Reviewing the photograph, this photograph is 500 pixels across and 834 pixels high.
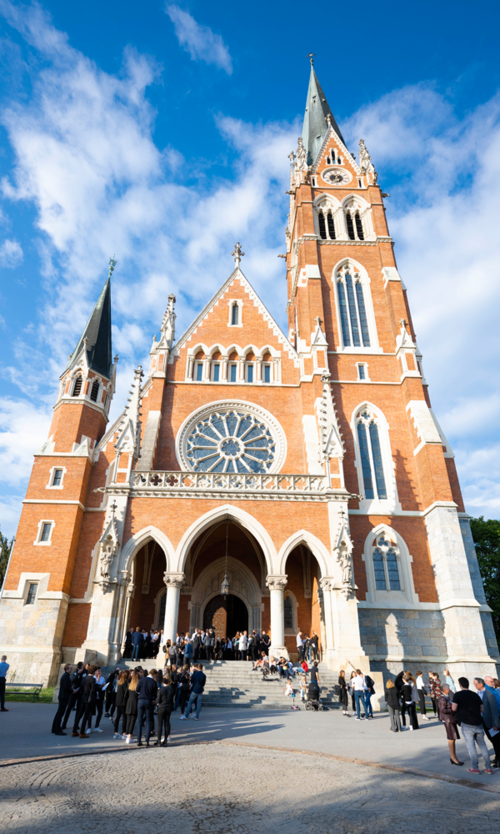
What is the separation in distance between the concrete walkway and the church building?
4.05 m

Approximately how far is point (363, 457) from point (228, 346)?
8.82 metres

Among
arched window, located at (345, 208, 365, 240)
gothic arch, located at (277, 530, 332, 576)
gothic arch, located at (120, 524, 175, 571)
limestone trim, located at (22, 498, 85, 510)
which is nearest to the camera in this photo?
gothic arch, located at (120, 524, 175, 571)

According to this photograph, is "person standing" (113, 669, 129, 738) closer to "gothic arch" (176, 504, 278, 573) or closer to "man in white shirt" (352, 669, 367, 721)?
"man in white shirt" (352, 669, 367, 721)

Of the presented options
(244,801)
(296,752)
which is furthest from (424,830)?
(296,752)

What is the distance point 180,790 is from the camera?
19.7 feet

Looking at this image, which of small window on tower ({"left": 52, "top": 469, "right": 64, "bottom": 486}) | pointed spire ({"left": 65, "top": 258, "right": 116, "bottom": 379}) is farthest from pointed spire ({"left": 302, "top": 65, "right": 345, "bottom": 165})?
small window on tower ({"left": 52, "top": 469, "right": 64, "bottom": 486})

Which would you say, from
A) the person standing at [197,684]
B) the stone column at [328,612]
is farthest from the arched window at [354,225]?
the person standing at [197,684]

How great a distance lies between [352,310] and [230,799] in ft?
83.4

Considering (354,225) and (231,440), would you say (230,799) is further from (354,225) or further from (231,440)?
(354,225)

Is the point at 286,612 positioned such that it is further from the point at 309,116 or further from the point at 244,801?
the point at 309,116

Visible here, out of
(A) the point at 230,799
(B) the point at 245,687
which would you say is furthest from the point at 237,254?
(A) the point at 230,799

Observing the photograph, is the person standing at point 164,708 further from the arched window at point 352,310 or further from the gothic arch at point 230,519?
the arched window at point 352,310

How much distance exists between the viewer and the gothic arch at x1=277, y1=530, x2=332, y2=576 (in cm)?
1830

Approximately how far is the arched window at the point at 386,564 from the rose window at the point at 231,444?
19.0 feet
